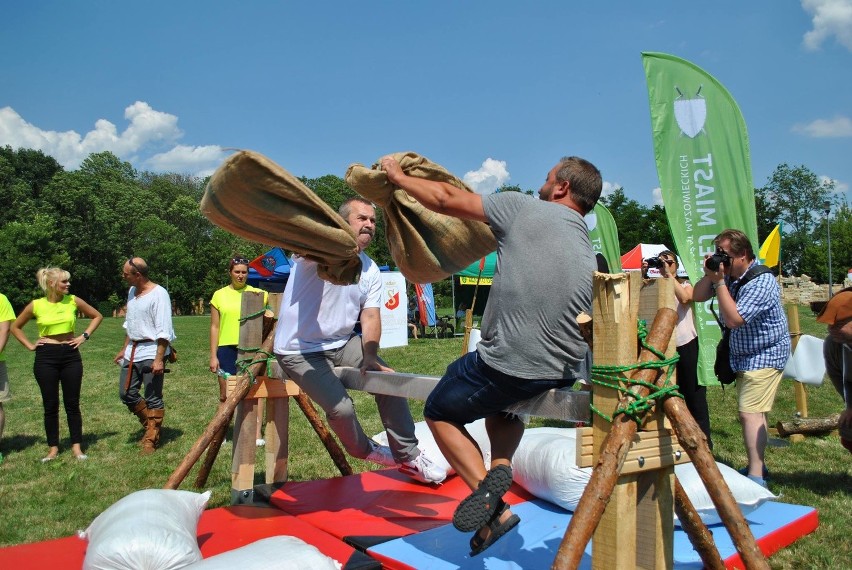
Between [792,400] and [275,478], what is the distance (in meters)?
7.90

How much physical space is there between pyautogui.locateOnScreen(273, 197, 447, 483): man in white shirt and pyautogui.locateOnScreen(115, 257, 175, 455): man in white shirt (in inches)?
130

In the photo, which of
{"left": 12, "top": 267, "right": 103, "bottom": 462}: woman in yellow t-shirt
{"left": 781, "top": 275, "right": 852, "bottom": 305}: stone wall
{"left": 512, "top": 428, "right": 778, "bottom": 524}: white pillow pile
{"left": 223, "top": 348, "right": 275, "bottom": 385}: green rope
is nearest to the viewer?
{"left": 512, "top": 428, "right": 778, "bottom": 524}: white pillow pile

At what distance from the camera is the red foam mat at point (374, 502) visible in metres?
4.29

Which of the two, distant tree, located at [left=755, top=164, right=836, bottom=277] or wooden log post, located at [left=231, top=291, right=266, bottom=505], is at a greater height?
distant tree, located at [left=755, top=164, right=836, bottom=277]

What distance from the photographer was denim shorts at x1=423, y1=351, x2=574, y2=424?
9.31 feet

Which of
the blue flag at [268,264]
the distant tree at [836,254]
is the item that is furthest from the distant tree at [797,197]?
the blue flag at [268,264]

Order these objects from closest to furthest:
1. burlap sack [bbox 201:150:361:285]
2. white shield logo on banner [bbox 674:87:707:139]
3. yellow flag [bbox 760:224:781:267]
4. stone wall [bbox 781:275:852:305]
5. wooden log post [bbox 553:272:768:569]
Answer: wooden log post [bbox 553:272:768:569], burlap sack [bbox 201:150:361:285], white shield logo on banner [bbox 674:87:707:139], yellow flag [bbox 760:224:781:267], stone wall [bbox 781:275:852:305]

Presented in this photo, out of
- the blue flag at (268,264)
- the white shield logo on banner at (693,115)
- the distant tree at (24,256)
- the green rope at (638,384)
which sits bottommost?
the green rope at (638,384)

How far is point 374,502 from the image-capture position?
189 inches

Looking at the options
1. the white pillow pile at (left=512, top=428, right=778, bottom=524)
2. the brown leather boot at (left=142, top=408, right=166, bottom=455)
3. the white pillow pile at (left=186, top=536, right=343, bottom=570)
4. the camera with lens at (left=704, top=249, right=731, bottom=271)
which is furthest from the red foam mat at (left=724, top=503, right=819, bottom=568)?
the brown leather boot at (left=142, top=408, right=166, bottom=455)

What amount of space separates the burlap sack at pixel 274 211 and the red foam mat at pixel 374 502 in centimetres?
175

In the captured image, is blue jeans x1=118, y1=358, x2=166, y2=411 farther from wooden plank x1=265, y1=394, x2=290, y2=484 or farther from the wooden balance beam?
the wooden balance beam

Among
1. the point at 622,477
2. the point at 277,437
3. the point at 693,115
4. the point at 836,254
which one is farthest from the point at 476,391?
the point at 836,254

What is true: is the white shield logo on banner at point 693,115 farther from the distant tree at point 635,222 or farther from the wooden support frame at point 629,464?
the distant tree at point 635,222
